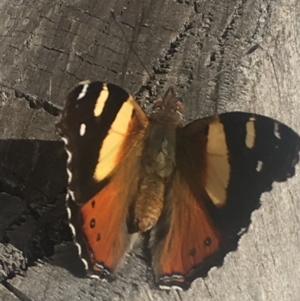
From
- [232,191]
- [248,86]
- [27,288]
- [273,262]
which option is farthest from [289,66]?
[27,288]

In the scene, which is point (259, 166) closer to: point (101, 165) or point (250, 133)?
point (250, 133)

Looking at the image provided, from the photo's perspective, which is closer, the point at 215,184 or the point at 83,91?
the point at 83,91

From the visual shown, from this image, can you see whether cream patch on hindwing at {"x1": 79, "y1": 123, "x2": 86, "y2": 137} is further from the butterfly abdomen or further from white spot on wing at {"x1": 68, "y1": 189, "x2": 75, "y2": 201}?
the butterfly abdomen

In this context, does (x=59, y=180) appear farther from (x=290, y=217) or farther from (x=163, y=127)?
(x=290, y=217)

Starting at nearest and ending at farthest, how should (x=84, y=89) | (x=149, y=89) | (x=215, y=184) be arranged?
1. (x=84, y=89)
2. (x=149, y=89)
3. (x=215, y=184)

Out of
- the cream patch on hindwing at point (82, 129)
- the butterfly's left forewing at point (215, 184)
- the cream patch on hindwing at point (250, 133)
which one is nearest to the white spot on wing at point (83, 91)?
the cream patch on hindwing at point (82, 129)

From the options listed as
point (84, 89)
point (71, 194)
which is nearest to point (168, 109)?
point (84, 89)

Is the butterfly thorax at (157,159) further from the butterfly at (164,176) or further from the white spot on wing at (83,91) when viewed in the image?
the white spot on wing at (83,91)
